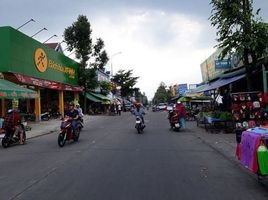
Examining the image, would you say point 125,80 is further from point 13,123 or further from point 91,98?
point 13,123

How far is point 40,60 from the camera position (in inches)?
1533

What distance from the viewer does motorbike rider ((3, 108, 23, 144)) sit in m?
18.1

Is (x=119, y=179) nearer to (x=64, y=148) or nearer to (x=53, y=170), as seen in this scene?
(x=53, y=170)

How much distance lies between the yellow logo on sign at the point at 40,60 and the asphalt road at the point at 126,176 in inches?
944

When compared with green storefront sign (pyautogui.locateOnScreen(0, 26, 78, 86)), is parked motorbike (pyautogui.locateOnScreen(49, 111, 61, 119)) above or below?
below

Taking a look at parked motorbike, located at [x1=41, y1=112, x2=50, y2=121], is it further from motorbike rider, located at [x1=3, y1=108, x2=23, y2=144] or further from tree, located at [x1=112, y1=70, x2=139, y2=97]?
tree, located at [x1=112, y1=70, x2=139, y2=97]

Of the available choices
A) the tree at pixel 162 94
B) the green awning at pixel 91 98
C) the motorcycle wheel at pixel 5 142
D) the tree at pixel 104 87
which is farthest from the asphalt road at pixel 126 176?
the tree at pixel 162 94

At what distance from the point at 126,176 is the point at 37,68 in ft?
98.7

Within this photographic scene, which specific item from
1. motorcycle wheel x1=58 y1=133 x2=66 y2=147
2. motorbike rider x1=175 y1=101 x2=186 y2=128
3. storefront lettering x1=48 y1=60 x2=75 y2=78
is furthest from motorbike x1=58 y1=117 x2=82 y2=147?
storefront lettering x1=48 y1=60 x2=75 y2=78

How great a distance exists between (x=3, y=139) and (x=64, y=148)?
11.5 ft

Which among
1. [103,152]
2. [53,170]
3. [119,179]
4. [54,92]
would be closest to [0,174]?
[53,170]

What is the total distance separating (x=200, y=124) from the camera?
89.7 feet

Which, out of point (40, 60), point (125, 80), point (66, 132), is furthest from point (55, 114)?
point (125, 80)

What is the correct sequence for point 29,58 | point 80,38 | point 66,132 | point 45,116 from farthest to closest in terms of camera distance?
point 80,38 < point 45,116 < point 29,58 < point 66,132
